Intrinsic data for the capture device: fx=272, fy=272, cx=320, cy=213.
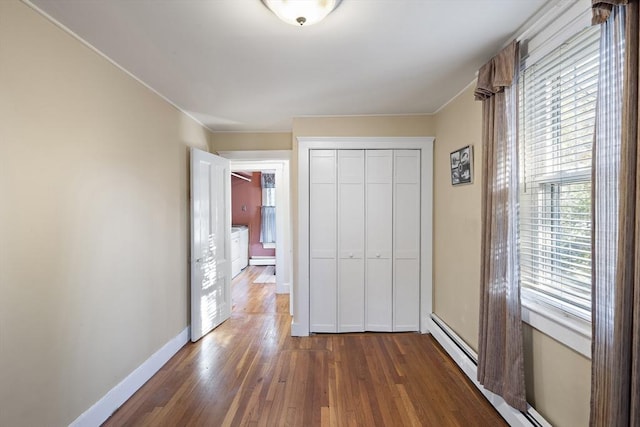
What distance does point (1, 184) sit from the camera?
123 cm

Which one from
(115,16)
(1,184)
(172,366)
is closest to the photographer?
(1,184)

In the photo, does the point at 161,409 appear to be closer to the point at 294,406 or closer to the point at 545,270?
the point at 294,406

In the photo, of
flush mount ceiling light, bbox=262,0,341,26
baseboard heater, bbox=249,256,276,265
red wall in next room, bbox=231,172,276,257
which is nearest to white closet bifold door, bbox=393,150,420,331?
flush mount ceiling light, bbox=262,0,341,26

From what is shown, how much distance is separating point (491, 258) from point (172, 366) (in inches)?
108

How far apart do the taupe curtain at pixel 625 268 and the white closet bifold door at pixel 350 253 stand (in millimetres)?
2102

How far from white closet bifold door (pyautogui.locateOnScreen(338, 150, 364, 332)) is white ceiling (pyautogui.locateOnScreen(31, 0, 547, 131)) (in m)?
0.93

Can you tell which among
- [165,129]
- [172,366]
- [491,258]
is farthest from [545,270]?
[165,129]

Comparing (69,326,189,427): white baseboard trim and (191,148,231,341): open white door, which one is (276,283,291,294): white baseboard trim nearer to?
(191,148,231,341): open white door

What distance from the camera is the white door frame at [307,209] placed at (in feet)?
9.82

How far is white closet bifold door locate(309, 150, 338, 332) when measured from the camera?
3.04 meters

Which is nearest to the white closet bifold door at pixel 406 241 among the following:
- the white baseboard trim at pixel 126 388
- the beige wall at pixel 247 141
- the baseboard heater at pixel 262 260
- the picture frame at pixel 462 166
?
the picture frame at pixel 462 166

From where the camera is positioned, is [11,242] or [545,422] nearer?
[11,242]

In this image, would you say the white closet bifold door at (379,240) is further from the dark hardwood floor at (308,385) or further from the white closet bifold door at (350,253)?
the dark hardwood floor at (308,385)

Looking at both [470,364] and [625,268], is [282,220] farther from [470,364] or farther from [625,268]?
[625,268]
